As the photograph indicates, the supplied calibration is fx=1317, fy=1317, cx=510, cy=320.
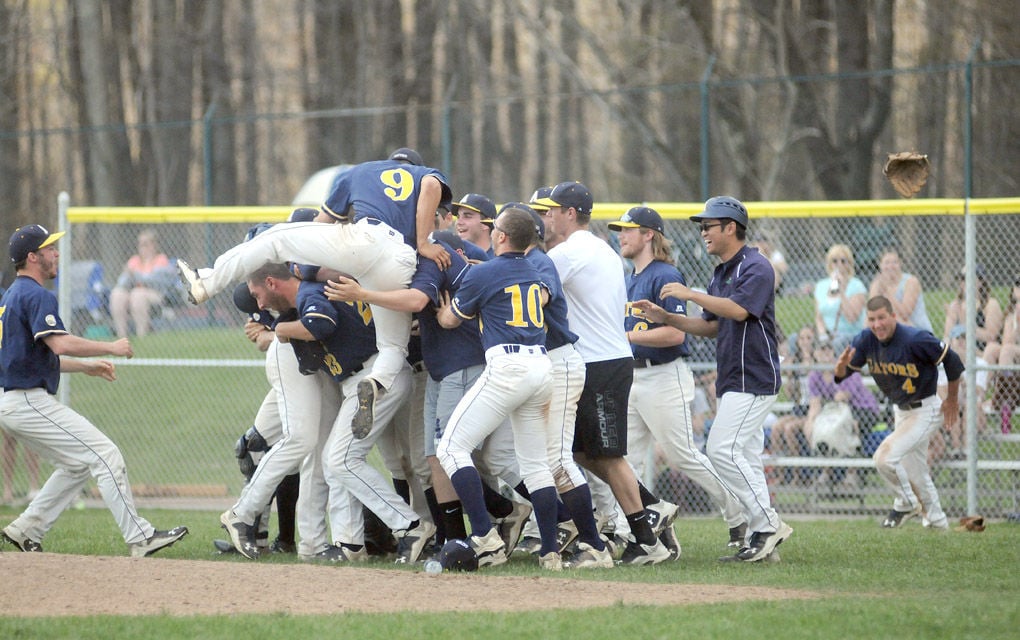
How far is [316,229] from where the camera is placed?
24.3ft

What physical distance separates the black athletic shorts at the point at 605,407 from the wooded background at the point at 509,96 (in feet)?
17.3

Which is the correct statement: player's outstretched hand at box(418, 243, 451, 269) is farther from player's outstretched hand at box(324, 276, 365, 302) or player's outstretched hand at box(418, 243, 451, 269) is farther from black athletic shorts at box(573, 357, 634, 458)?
black athletic shorts at box(573, 357, 634, 458)

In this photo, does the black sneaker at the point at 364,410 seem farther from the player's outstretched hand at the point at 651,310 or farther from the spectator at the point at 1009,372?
the spectator at the point at 1009,372

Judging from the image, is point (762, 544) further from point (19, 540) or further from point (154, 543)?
point (19, 540)

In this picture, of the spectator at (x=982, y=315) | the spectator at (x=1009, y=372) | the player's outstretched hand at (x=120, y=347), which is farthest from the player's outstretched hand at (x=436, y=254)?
the spectator at (x=1009, y=372)

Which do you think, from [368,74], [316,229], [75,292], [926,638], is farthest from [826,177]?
[368,74]

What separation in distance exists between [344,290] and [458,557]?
1577mm

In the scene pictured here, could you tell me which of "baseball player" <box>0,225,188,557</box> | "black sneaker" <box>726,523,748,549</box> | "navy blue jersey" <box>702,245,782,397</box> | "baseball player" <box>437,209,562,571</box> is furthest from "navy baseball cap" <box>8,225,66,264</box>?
"black sneaker" <box>726,523,748,549</box>

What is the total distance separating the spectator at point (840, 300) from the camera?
10.7 metres

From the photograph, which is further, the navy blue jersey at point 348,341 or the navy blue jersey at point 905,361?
the navy blue jersey at point 905,361

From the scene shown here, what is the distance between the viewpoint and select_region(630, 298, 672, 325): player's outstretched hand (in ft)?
25.0

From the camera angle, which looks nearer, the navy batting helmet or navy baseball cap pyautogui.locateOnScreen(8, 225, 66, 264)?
the navy batting helmet

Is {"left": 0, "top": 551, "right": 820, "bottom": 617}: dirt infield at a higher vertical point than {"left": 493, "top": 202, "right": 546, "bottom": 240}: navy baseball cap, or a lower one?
lower

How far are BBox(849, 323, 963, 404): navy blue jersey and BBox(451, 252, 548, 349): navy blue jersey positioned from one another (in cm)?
362
